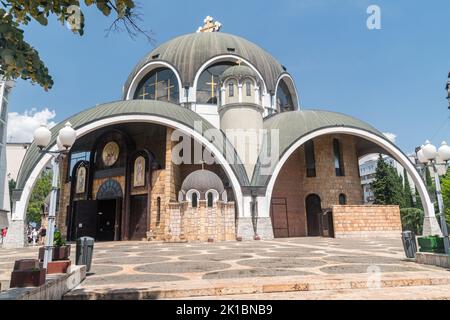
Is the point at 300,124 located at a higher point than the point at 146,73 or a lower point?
lower

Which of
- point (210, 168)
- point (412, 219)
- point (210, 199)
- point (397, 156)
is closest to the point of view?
point (210, 199)

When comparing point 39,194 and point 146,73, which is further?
point 39,194

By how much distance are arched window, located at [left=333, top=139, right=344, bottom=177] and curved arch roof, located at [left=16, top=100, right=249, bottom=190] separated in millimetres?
8355

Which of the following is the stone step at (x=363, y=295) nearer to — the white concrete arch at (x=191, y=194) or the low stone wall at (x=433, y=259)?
the low stone wall at (x=433, y=259)

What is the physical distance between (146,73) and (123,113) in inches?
414

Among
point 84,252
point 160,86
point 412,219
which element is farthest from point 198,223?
point 412,219

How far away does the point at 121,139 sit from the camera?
22359 mm

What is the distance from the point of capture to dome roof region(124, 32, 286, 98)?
26641 millimetres

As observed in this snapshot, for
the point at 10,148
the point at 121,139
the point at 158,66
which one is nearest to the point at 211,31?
the point at 158,66

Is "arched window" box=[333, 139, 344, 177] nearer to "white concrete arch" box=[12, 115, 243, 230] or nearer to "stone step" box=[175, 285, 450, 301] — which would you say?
"white concrete arch" box=[12, 115, 243, 230]

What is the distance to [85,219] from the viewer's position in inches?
849

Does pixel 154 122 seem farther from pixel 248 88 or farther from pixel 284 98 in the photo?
pixel 284 98
